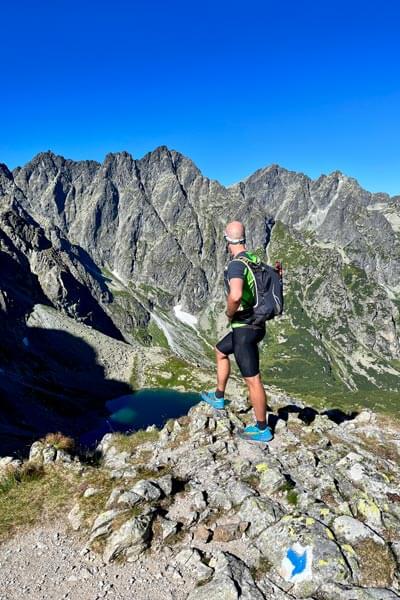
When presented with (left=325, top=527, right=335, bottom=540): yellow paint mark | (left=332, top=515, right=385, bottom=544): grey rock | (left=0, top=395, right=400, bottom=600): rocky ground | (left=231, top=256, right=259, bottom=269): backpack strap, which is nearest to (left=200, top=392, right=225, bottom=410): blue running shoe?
(left=0, top=395, right=400, bottom=600): rocky ground

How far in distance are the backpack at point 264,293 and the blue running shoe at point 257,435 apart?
4833 mm

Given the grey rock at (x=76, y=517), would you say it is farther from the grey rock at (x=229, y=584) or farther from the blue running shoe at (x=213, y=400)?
the blue running shoe at (x=213, y=400)

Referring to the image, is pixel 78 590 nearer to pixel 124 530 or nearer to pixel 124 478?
pixel 124 530

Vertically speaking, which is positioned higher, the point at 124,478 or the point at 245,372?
the point at 245,372

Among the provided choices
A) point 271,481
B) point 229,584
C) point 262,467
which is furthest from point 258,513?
point 229,584

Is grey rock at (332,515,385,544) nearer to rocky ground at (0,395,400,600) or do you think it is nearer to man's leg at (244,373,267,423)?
rocky ground at (0,395,400,600)

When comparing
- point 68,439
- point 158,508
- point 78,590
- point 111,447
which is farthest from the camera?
point 111,447

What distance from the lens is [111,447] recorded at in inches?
782

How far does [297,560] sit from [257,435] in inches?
260

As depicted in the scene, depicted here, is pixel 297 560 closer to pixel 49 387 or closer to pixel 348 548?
pixel 348 548

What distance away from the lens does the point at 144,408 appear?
151 m

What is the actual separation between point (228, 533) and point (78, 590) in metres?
4.00

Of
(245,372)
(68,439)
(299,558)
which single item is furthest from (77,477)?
(299,558)

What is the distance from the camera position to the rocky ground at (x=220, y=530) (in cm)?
979
